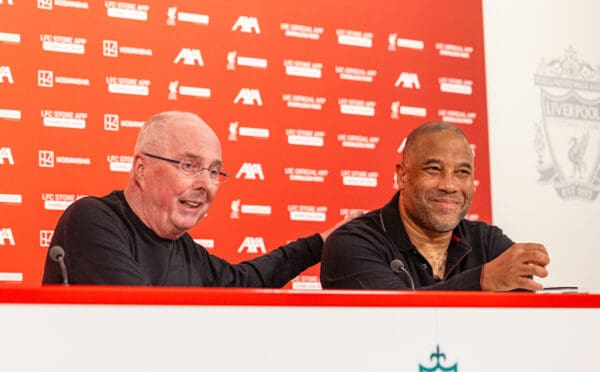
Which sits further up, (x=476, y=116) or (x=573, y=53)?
(x=573, y=53)

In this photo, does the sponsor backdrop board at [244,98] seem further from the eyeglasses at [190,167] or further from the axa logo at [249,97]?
the eyeglasses at [190,167]

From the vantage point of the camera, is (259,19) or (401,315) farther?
(259,19)

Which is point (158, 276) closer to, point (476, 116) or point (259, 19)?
point (259, 19)

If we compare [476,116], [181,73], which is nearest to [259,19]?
[181,73]

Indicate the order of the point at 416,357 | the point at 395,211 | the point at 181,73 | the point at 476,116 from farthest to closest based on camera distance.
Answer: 1. the point at 476,116
2. the point at 181,73
3. the point at 395,211
4. the point at 416,357

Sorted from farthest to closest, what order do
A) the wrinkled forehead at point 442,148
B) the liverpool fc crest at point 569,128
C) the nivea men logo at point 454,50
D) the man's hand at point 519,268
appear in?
the liverpool fc crest at point 569,128
the nivea men logo at point 454,50
the wrinkled forehead at point 442,148
the man's hand at point 519,268

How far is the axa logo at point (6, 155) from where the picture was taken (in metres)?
3.95

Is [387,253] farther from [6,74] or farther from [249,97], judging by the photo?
[6,74]

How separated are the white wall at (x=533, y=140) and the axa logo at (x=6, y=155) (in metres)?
2.77

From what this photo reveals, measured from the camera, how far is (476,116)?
496 centimetres

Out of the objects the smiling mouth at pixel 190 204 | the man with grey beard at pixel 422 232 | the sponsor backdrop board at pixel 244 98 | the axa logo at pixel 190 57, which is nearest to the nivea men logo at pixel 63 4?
the sponsor backdrop board at pixel 244 98

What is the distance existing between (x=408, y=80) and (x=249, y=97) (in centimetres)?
100

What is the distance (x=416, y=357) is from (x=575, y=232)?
3752mm

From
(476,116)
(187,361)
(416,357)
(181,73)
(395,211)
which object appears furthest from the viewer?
(476,116)
